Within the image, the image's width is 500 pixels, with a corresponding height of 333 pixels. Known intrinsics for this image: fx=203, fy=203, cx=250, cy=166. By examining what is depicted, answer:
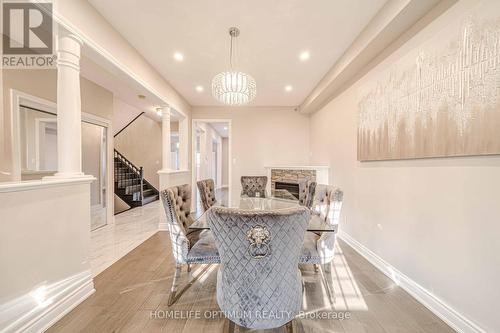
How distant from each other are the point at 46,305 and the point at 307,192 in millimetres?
2672

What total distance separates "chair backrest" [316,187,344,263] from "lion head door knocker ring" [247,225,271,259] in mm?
923

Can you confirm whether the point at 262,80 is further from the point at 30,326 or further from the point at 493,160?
the point at 30,326

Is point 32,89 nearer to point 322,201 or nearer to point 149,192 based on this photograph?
point 322,201

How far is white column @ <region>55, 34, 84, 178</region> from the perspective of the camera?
5.82 feet

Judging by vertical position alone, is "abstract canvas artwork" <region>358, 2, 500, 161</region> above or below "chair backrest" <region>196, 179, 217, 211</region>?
above

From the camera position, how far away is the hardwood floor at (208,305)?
152cm

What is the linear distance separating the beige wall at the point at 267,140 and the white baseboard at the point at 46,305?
3.72m

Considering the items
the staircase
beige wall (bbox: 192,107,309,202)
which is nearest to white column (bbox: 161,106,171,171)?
beige wall (bbox: 192,107,309,202)

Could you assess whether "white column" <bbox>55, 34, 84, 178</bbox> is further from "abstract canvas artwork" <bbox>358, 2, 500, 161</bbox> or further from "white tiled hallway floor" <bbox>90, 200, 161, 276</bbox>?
"abstract canvas artwork" <bbox>358, 2, 500, 161</bbox>

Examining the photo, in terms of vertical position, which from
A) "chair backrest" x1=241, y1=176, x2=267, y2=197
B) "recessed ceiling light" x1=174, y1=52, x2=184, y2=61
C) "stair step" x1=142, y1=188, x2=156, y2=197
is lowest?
"stair step" x1=142, y1=188, x2=156, y2=197

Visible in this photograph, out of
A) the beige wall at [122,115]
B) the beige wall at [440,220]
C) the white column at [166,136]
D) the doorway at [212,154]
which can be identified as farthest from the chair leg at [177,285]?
the beige wall at [122,115]

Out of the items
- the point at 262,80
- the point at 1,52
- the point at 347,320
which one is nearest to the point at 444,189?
the point at 347,320

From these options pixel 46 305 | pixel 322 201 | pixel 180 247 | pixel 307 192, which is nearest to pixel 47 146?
pixel 46 305

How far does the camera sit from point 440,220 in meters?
1.67
